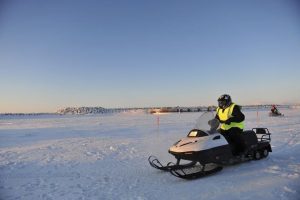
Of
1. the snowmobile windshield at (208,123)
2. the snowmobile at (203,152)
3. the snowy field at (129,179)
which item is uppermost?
the snowmobile windshield at (208,123)

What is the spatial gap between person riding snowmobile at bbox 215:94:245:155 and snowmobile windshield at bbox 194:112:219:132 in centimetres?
30

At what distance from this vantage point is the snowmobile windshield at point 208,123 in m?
7.76

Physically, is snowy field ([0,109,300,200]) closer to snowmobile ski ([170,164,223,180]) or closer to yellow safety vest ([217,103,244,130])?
snowmobile ski ([170,164,223,180])

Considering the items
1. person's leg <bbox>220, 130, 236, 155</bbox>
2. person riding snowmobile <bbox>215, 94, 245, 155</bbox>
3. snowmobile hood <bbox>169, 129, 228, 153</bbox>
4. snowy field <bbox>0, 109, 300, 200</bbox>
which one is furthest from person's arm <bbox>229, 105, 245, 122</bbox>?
snowy field <bbox>0, 109, 300, 200</bbox>

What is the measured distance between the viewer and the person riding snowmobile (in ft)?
26.1

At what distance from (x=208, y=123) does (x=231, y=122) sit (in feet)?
2.18

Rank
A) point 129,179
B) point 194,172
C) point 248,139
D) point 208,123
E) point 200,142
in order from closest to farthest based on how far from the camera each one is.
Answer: point 129,179 → point 200,142 → point 194,172 → point 208,123 → point 248,139

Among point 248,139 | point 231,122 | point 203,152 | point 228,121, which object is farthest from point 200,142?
point 248,139

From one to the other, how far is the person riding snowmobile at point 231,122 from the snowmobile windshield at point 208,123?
30 centimetres

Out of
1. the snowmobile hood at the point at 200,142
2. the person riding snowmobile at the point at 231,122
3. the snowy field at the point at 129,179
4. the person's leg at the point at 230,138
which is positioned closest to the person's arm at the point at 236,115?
the person riding snowmobile at the point at 231,122

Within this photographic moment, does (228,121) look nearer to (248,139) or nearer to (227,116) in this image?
(227,116)

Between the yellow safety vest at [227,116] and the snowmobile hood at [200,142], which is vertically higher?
the yellow safety vest at [227,116]

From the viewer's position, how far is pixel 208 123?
308 inches

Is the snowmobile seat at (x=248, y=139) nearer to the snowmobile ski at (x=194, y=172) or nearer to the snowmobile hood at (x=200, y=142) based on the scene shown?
the snowmobile hood at (x=200, y=142)
